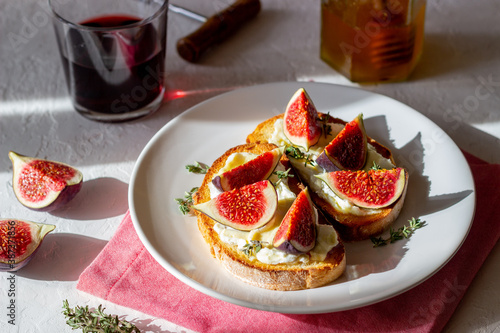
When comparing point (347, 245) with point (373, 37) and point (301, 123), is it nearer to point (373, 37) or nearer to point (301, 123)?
point (301, 123)

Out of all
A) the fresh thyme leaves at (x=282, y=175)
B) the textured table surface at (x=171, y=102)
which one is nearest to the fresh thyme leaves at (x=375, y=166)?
the fresh thyme leaves at (x=282, y=175)

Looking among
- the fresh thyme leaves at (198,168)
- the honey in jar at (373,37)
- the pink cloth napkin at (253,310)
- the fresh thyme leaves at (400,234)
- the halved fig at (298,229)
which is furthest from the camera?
the honey in jar at (373,37)

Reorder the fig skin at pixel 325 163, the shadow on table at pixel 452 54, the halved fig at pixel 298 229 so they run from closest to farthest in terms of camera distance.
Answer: the halved fig at pixel 298 229 → the fig skin at pixel 325 163 → the shadow on table at pixel 452 54

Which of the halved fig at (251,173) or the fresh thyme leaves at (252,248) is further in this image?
the halved fig at (251,173)

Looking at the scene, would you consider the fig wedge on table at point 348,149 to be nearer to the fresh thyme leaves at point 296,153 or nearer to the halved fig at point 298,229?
the fresh thyme leaves at point 296,153

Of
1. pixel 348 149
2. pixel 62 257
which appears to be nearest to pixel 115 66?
pixel 62 257

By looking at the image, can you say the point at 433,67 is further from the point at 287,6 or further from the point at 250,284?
the point at 250,284
